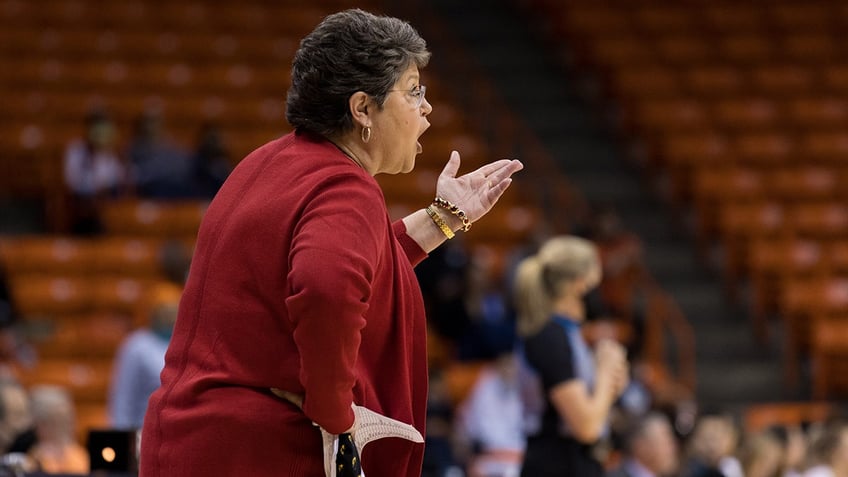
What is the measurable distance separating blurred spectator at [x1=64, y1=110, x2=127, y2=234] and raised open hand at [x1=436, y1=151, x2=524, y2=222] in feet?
21.0

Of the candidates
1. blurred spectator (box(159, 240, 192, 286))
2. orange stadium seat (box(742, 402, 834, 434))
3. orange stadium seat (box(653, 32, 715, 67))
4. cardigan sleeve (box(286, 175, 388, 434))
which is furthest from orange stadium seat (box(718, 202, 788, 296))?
cardigan sleeve (box(286, 175, 388, 434))

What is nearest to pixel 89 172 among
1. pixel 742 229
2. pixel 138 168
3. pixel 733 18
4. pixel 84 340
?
pixel 138 168

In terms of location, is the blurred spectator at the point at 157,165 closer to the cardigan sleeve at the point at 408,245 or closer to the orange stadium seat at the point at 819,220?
the orange stadium seat at the point at 819,220

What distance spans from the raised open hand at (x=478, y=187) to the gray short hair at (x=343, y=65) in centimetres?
38

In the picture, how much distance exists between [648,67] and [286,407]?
10.1 metres

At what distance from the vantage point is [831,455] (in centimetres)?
626

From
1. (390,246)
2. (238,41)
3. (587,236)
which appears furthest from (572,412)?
(238,41)

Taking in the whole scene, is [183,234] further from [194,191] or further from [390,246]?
[390,246]

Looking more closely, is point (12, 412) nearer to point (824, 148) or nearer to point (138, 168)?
point (138, 168)

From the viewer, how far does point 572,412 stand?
3928 mm

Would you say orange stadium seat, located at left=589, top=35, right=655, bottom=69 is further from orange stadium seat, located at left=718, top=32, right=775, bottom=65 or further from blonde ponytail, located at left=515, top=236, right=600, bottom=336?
blonde ponytail, located at left=515, top=236, right=600, bottom=336

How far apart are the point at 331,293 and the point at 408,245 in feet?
2.14

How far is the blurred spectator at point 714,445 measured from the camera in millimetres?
6023

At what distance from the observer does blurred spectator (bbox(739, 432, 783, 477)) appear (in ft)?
20.4
